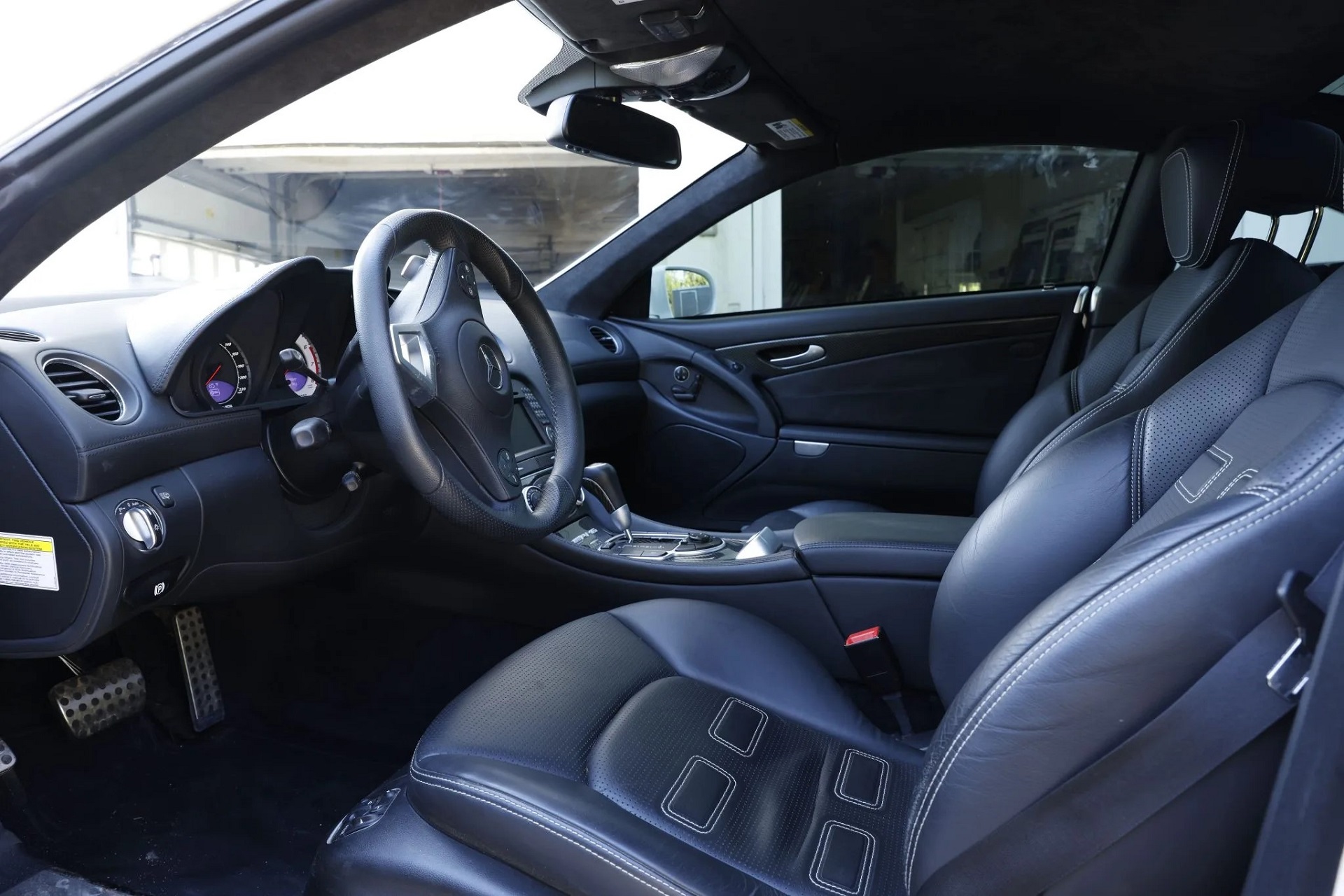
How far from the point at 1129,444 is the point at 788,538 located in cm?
88

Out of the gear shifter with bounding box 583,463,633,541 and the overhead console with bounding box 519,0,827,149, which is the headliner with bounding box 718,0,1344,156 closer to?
the overhead console with bounding box 519,0,827,149

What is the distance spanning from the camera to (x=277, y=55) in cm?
102

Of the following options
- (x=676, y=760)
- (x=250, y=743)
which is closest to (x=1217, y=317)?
(x=676, y=760)

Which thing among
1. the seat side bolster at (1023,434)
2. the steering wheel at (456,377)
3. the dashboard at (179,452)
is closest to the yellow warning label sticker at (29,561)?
the dashboard at (179,452)

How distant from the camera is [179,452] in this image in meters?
1.43

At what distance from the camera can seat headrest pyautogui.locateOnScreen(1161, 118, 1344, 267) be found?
1.62 meters

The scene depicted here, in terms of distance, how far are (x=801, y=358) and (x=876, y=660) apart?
1547 mm

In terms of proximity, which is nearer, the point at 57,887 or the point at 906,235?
the point at 57,887

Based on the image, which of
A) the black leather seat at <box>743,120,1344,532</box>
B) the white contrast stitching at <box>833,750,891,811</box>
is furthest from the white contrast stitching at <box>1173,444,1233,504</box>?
the white contrast stitching at <box>833,750,891,811</box>

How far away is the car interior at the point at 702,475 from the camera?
33.5 inches

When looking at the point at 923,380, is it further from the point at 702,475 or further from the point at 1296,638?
the point at 1296,638

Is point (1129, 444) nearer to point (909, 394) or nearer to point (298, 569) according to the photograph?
point (298, 569)

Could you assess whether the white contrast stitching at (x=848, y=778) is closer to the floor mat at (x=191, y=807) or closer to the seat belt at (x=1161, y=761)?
the seat belt at (x=1161, y=761)

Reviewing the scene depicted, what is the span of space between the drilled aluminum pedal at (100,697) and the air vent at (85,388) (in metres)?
0.63
